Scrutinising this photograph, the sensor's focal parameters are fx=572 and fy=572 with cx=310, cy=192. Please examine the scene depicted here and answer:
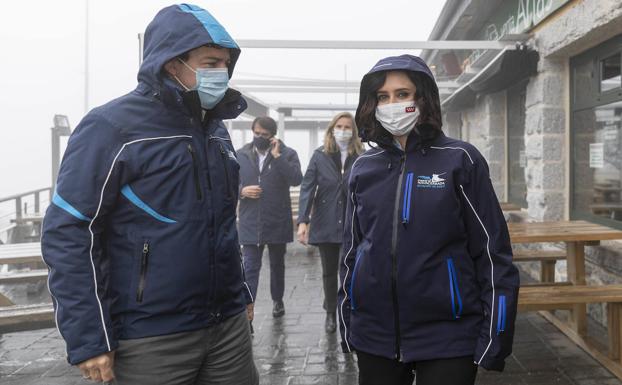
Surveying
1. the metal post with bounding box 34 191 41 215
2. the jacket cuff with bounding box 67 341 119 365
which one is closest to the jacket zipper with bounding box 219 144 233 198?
the jacket cuff with bounding box 67 341 119 365

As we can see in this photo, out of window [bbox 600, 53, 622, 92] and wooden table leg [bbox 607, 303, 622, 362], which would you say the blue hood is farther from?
window [bbox 600, 53, 622, 92]

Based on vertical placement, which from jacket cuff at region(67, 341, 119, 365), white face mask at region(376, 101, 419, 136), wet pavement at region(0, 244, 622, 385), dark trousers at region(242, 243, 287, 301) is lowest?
wet pavement at region(0, 244, 622, 385)

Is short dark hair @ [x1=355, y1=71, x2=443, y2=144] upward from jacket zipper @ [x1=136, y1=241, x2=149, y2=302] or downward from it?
upward

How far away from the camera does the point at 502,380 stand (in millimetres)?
3750

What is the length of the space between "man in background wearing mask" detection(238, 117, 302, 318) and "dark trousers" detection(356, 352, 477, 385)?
9.74 feet

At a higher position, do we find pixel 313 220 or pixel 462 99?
pixel 462 99

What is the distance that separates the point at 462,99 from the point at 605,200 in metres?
5.18

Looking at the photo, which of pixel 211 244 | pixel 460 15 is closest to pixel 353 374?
pixel 211 244

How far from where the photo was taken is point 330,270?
488cm

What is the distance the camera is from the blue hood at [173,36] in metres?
1.92

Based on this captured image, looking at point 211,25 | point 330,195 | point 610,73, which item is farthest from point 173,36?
point 610,73

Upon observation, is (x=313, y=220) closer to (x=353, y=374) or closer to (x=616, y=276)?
(x=353, y=374)

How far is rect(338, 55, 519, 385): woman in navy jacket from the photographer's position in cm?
199

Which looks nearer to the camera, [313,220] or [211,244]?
[211,244]
